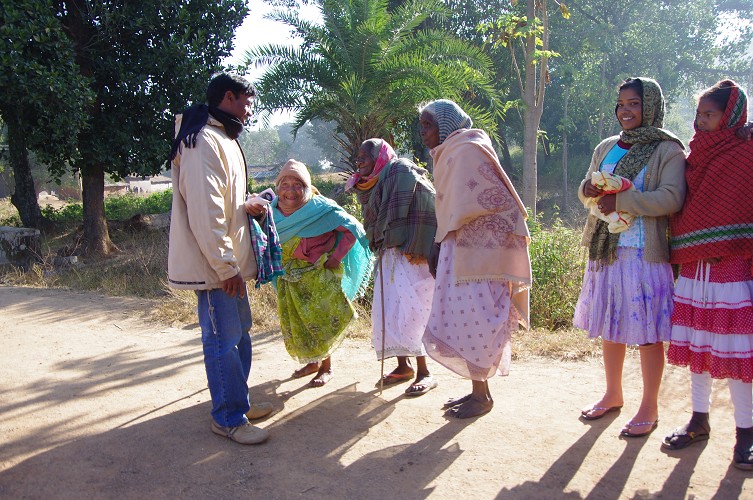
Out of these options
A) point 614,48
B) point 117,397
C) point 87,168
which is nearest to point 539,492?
point 117,397

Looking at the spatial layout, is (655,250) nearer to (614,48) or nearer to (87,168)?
(87,168)

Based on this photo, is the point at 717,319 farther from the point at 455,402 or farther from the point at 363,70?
the point at 363,70

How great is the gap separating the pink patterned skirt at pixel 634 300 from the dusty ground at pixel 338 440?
0.57 meters

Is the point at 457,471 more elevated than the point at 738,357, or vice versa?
the point at 738,357

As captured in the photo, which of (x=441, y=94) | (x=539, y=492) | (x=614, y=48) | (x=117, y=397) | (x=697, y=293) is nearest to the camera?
(x=539, y=492)

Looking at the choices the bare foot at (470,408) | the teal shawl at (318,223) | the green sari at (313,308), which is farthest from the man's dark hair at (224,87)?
the bare foot at (470,408)

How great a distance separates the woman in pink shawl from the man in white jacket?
1.13 metres

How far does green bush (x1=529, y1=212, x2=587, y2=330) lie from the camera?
6402mm

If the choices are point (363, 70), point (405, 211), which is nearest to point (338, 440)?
point (405, 211)

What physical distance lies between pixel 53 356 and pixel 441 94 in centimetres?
808

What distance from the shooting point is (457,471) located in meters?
3.10

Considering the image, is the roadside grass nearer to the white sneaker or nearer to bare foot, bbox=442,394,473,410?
bare foot, bbox=442,394,473,410

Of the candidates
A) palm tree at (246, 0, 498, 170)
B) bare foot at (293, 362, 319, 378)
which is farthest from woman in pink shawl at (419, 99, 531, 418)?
palm tree at (246, 0, 498, 170)

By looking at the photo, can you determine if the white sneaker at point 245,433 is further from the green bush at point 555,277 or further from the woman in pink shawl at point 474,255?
the green bush at point 555,277
